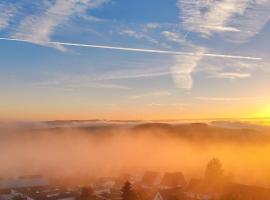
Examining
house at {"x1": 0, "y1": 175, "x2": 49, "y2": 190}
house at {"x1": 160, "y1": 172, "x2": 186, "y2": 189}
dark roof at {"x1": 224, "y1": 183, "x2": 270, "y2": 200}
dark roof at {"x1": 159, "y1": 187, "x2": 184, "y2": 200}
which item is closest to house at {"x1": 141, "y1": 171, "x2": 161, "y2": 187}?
house at {"x1": 160, "y1": 172, "x2": 186, "y2": 189}

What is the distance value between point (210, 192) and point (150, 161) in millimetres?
49296

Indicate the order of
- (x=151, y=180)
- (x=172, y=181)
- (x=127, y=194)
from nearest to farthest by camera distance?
1. (x=127, y=194)
2. (x=172, y=181)
3. (x=151, y=180)

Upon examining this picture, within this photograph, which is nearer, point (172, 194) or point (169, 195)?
point (169, 195)

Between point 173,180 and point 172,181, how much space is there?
255 mm

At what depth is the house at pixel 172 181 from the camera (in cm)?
5419

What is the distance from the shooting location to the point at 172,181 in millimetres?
55031

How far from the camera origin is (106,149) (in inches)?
5413

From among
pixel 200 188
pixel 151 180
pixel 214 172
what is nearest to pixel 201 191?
pixel 200 188

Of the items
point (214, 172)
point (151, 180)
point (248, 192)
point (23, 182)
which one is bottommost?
point (23, 182)

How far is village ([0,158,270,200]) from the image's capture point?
4251cm

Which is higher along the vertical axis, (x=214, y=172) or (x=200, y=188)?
(x=214, y=172)

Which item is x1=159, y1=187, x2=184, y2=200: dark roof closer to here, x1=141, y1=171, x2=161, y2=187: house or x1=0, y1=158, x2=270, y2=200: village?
x1=0, y1=158, x2=270, y2=200: village

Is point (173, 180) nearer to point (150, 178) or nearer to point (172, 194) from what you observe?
point (150, 178)

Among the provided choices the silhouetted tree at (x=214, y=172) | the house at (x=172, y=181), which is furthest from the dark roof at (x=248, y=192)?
the house at (x=172, y=181)
